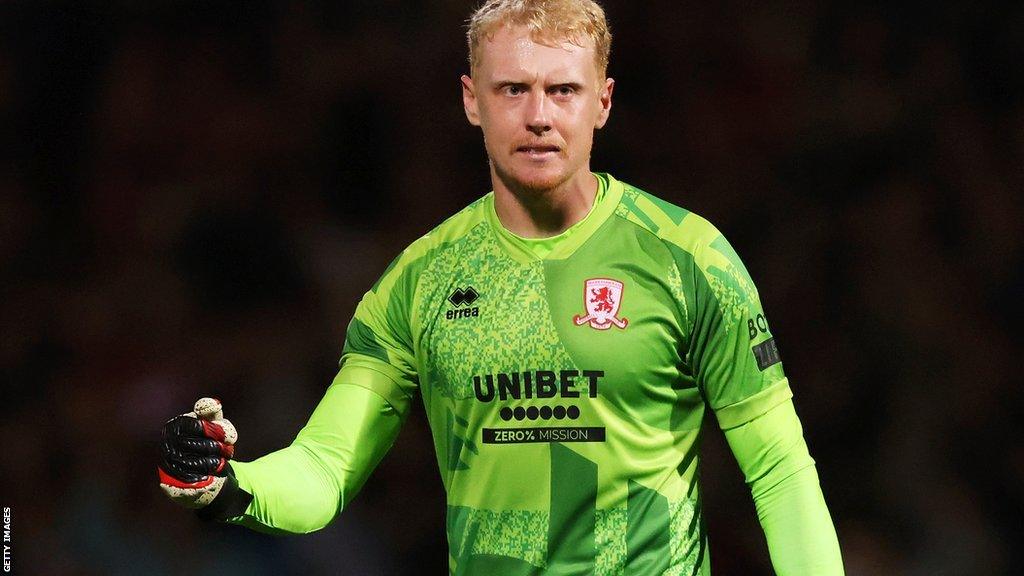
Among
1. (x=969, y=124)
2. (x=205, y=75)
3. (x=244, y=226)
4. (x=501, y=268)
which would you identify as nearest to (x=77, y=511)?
(x=244, y=226)

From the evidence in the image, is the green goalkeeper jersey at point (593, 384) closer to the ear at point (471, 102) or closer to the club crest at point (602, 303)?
the club crest at point (602, 303)

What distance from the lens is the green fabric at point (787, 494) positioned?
3.10 m

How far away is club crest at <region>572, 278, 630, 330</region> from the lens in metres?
3.22

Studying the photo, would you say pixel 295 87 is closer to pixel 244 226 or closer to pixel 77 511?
pixel 244 226

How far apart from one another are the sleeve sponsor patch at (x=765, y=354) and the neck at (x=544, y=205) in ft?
1.56

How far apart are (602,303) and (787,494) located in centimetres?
55

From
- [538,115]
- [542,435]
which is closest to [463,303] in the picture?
[542,435]

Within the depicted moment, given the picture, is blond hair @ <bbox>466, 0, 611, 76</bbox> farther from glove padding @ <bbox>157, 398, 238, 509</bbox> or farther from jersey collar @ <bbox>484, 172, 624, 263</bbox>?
glove padding @ <bbox>157, 398, 238, 509</bbox>

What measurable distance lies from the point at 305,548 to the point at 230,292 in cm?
91

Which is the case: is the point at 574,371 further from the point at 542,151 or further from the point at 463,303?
the point at 542,151

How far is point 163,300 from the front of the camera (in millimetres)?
5250

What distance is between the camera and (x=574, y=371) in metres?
3.21

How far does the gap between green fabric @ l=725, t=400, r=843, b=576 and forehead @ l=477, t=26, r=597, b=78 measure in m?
0.83

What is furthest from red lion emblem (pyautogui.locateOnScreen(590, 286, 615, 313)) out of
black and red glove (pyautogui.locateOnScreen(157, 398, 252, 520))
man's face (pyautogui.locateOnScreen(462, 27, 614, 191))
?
black and red glove (pyautogui.locateOnScreen(157, 398, 252, 520))
